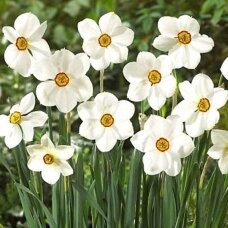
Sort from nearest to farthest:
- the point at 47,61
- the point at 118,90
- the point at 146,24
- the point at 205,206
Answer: the point at 47,61 < the point at 205,206 < the point at 146,24 < the point at 118,90

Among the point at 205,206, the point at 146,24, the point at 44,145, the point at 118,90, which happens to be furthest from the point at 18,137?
the point at 118,90

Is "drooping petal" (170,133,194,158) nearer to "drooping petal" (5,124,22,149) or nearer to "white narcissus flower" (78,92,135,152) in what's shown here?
"white narcissus flower" (78,92,135,152)

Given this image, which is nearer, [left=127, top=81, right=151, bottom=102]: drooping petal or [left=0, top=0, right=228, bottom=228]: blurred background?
[left=127, top=81, right=151, bottom=102]: drooping petal

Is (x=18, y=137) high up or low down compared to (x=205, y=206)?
up

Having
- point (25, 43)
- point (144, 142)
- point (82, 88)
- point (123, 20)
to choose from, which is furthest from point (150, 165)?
point (123, 20)

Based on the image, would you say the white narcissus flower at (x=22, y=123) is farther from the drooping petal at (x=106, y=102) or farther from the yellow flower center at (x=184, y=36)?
the yellow flower center at (x=184, y=36)

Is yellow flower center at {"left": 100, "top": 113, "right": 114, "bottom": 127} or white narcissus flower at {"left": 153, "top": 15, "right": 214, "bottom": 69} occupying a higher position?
white narcissus flower at {"left": 153, "top": 15, "right": 214, "bottom": 69}

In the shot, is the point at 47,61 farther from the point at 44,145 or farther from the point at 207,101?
the point at 207,101

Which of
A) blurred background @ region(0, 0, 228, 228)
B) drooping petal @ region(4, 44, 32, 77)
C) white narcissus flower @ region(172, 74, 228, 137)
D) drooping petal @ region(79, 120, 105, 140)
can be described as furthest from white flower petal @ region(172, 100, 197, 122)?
blurred background @ region(0, 0, 228, 228)
